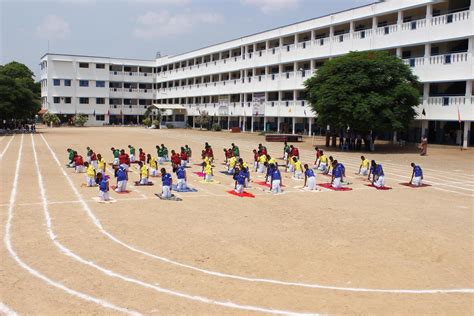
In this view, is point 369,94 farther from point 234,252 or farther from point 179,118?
point 179,118

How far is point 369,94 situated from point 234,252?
27371mm

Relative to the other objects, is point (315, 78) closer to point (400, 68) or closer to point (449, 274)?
point (400, 68)

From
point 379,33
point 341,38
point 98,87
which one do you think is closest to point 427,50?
point 379,33

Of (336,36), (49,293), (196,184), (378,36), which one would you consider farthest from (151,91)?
(49,293)

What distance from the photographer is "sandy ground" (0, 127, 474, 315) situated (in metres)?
7.68

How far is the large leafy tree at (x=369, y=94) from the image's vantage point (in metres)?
34.4

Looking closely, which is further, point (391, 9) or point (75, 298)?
point (391, 9)

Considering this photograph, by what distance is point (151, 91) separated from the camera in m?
88.2

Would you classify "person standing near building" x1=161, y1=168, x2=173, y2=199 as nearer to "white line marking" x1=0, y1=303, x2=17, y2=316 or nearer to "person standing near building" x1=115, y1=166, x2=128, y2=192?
"person standing near building" x1=115, y1=166, x2=128, y2=192

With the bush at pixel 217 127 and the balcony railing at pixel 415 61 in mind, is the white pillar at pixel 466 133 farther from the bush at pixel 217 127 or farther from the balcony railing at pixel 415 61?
the bush at pixel 217 127

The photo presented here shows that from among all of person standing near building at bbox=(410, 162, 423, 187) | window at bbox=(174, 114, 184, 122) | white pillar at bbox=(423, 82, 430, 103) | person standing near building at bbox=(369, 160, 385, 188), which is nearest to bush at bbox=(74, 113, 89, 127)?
window at bbox=(174, 114, 184, 122)

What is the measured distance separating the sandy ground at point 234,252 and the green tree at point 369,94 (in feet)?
52.8

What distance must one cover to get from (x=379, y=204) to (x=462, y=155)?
65.3ft

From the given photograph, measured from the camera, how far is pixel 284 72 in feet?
181
